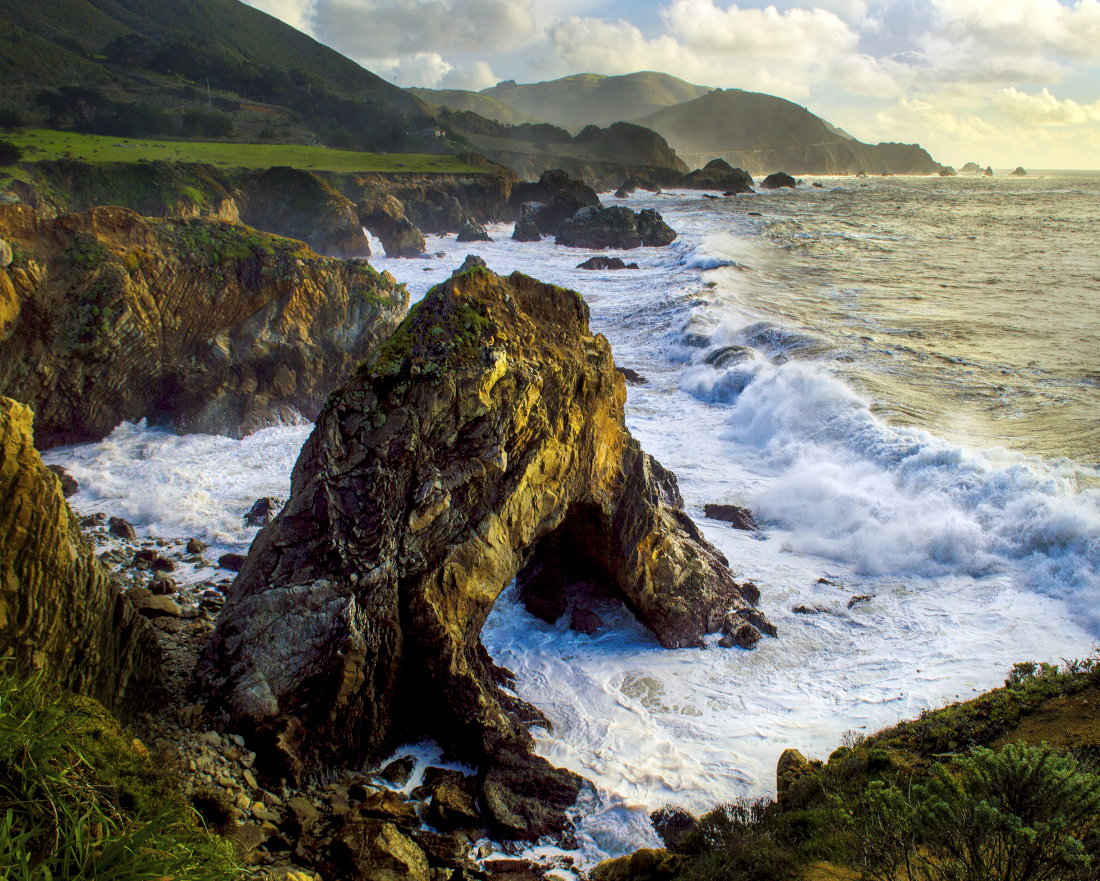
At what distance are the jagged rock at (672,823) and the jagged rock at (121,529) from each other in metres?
9.23

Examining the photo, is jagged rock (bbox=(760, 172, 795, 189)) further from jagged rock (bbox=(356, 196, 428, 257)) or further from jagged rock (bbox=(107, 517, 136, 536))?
jagged rock (bbox=(107, 517, 136, 536))

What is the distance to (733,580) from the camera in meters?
10.6

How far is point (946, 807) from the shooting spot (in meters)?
3.93

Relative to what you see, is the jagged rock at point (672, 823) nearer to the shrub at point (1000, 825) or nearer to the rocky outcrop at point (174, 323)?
the shrub at point (1000, 825)

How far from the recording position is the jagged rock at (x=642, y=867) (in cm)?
541

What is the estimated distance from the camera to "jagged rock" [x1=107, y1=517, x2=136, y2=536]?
420 inches

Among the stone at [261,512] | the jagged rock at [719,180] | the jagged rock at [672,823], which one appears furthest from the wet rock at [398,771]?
the jagged rock at [719,180]

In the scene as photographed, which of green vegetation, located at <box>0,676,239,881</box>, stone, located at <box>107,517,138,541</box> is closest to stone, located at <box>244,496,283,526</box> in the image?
stone, located at <box>107,517,138,541</box>

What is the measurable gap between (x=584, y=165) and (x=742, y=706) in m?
91.9

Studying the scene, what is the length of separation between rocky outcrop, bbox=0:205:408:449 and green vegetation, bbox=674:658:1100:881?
972 centimetres

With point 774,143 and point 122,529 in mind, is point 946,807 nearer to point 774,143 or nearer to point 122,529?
point 122,529

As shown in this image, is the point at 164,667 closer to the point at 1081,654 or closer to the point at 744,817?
the point at 744,817

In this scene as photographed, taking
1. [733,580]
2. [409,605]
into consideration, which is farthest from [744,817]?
[733,580]

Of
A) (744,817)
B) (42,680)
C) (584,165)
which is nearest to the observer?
(42,680)
